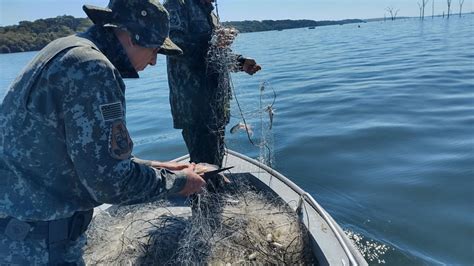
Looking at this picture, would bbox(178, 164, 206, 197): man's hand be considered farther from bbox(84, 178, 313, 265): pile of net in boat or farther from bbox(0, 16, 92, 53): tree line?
bbox(0, 16, 92, 53): tree line

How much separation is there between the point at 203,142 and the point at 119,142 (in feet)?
7.49

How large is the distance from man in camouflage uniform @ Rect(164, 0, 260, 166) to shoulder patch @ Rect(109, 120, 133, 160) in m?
2.04

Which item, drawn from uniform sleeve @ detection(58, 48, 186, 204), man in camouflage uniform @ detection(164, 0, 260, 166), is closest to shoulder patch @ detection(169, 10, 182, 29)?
man in camouflage uniform @ detection(164, 0, 260, 166)

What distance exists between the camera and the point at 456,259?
482cm

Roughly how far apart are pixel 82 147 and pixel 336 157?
21.3ft

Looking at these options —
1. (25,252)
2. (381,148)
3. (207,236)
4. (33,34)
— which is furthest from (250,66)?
(33,34)

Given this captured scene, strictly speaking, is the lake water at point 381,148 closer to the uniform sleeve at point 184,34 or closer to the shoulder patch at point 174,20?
the uniform sleeve at point 184,34

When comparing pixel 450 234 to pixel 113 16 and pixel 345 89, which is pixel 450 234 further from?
pixel 345 89

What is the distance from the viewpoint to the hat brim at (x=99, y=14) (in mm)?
2115

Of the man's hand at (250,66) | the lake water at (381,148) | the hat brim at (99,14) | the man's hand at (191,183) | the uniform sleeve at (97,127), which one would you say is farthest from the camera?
the lake water at (381,148)

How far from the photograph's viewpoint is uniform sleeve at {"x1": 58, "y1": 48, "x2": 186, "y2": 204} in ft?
6.15

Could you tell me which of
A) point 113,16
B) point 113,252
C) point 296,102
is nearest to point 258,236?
point 113,252

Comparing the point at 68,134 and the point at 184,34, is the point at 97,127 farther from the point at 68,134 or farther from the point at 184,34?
the point at 184,34

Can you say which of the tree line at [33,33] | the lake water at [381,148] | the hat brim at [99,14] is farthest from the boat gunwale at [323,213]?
the tree line at [33,33]
